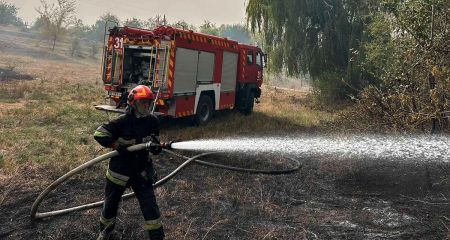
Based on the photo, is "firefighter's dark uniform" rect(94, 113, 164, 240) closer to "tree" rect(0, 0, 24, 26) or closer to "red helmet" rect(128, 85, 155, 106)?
"red helmet" rect(128, 85, 155, 106)

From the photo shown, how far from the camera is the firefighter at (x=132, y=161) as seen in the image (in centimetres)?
391

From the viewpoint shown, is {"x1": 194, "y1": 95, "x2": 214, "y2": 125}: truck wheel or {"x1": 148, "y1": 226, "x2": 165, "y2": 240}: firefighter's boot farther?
{"x1": 194, "y1": 95, "x2": 214, "y2": 125}: truck wheel

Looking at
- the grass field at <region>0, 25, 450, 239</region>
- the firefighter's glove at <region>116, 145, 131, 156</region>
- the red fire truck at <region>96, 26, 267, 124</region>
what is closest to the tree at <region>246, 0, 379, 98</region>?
the red fire truck at <region>96, 26, 267, 124</region>

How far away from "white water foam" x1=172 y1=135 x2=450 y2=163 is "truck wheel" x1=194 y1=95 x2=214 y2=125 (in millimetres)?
1928

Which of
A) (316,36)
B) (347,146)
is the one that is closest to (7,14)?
(316,36)

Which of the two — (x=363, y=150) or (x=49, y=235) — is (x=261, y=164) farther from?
(x=49, y=235)

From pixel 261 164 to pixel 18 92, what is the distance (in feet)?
37.2

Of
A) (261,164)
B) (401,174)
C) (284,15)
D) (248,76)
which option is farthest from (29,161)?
(284,15)

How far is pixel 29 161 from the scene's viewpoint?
6.56 metres

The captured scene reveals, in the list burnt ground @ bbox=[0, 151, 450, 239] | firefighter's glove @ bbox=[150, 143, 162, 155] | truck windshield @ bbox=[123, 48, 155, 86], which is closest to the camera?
firefighter's glove @ bbox=[150, 143, 162, 155]

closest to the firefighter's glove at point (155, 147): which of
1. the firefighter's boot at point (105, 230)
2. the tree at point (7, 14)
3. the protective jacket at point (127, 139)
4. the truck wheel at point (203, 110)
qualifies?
the protective jacket at point (127, 139)

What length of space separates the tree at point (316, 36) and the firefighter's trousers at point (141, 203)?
14.8m

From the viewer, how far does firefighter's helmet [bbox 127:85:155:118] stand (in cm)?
391

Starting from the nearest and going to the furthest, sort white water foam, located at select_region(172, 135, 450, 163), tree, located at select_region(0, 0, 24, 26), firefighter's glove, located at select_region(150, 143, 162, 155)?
firefighter's glove, located at select_region(150, 143, 162, 155)
white water foam, located at select_region(172, 135, 450, 163)
tree, located at select_region(0, 0, 24, 26)
